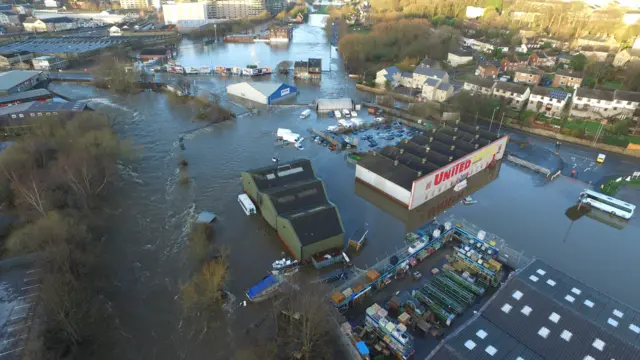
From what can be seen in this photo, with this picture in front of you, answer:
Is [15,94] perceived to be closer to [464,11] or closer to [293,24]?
[293,24]

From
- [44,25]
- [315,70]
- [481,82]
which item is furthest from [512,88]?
[44,25]

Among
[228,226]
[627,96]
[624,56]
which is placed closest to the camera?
[228,226]

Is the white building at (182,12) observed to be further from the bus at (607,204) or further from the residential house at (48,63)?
the bus at (607,204)

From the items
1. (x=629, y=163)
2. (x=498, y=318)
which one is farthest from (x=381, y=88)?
(x=498, y=318)

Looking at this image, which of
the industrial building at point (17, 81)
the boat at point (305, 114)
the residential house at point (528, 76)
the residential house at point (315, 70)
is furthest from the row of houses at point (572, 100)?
the industrial building at point (17, 81)

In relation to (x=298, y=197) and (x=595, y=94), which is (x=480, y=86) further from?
(x=298, y=197)

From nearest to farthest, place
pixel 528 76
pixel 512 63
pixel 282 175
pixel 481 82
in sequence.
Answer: pixel 282 175
pixel 481 82
pixel 528 76
pixel 512 63
